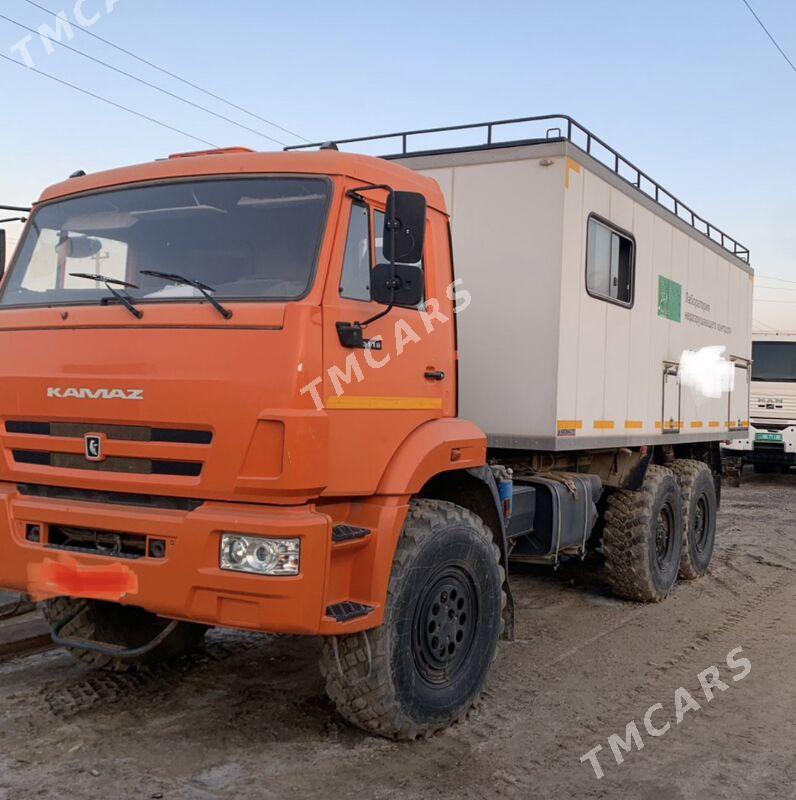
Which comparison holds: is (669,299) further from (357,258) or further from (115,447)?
(115,447)

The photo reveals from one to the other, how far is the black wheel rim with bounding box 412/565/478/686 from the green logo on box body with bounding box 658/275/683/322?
4052mm

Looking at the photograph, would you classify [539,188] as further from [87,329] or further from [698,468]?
[698,468]

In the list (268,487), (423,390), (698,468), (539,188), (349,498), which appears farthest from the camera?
(698,468)

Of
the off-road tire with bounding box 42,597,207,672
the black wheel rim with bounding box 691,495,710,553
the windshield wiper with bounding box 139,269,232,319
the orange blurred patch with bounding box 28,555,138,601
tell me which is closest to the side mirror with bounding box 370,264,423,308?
the windshield wiper with bounding box 139,269,232,319

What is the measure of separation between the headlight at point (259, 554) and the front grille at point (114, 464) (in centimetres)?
34

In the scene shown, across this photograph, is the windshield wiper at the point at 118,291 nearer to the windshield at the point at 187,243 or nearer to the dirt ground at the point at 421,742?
the windshield at the point at 187,243

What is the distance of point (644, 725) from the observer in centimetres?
464

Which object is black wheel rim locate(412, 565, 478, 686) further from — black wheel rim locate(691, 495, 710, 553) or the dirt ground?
black wheel rim locate(691, 495, 710, 553)

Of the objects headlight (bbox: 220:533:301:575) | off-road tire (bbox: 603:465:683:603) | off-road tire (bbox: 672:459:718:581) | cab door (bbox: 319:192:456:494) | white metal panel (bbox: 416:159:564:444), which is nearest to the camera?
headlight (bbox: 220:533:301:575)

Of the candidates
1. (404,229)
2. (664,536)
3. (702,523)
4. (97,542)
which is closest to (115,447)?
(97,542)

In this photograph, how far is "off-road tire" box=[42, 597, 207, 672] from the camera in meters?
4.95

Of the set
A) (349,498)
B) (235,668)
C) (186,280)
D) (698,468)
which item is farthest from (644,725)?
(698,468)

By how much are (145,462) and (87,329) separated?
694mm

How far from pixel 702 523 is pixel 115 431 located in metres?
6.55
